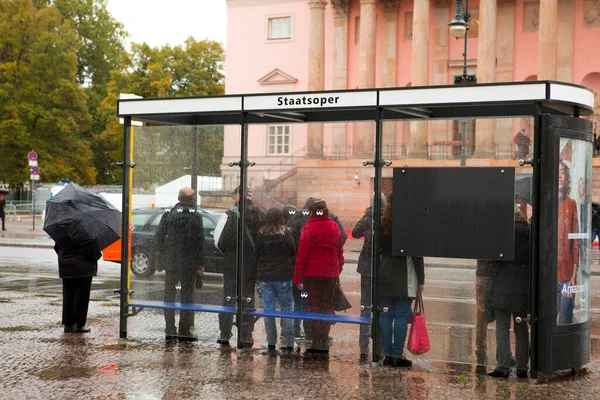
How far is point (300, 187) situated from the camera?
1068cm

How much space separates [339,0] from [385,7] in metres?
2.48

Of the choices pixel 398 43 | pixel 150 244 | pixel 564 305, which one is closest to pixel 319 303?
pixel 150 244

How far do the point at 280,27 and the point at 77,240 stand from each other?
39.8 m

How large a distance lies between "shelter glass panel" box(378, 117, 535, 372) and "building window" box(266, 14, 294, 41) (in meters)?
40.9

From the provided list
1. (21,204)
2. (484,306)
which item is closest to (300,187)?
(484,306)

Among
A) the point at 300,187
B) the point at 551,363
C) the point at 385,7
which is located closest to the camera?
the point at 551,363

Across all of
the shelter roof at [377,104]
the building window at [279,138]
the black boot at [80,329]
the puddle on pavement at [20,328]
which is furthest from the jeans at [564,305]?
the puddle on pavement at [20,328]

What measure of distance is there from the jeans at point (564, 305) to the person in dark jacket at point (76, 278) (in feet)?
19.5

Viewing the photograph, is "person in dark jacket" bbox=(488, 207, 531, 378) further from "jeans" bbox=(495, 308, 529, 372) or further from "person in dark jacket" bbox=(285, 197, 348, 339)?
"person in dark jacket" bbox=(285, 197, 348, 339)

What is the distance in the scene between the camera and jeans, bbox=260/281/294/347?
422 inches

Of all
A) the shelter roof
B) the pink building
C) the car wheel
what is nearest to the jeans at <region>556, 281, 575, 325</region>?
the shelter roof

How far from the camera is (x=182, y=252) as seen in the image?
11430 millimetres

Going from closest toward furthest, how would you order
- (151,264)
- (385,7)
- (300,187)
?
(300,187), (151,264), (385,7)

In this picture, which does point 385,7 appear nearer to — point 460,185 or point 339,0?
point 339,0
